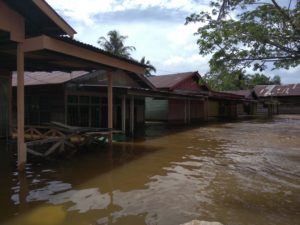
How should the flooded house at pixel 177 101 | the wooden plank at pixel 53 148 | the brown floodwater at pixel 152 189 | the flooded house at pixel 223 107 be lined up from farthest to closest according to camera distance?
the flooded house at pixel 223 107
the flooded house at pixel 177 101
the wooden plank at pixel 53 148
the brown floodwater at pixel 152 189

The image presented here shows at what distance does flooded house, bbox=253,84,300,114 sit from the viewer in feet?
176

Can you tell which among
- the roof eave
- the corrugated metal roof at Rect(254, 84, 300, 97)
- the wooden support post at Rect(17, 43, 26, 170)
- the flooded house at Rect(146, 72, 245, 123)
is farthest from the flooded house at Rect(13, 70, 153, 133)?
the corrugated metal roof at Rect(254, 84, 300, 97)

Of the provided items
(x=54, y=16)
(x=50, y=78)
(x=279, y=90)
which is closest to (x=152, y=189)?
(x=54, y=16)

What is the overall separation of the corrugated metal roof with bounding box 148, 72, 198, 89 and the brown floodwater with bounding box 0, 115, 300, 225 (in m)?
14.9

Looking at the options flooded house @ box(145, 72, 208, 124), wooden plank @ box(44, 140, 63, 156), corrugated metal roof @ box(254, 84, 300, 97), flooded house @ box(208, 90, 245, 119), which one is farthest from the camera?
corrugated metal roof @ box(254, 84, 300, 97)

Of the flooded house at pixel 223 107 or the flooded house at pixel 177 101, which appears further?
the flooded house at pixel 223 107

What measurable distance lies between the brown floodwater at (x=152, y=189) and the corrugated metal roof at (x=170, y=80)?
14.9 meters

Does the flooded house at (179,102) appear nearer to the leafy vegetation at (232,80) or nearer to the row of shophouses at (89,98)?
the row of shophouses at (89,98)

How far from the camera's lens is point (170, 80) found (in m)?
28.7

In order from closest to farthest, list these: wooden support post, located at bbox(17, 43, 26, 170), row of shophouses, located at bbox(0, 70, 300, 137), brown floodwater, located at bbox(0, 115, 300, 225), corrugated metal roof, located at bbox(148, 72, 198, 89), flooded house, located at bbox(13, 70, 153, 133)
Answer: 1. brown floodwater, located at bbox(0, 115, 300, 225)
2. wooden support post, located at bbox(17, 43, 26, 170)
3. row of shophouses, located at bbox(0, 70, 300, 137)
4. flooded house, located at bbox(13, 70, 153, 133)
5. corrugated metal roof, located at bbox(148, 72, 198, 89)

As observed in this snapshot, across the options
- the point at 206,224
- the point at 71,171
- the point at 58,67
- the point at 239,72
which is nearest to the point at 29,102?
the point at 58,67

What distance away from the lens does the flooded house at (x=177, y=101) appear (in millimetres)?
28109

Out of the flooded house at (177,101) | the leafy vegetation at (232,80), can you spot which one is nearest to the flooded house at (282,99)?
the flooded house at (177,101)

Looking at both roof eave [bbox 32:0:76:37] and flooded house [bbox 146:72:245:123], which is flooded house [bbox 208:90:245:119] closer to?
flooded house [bbox 146:72:245:123]
